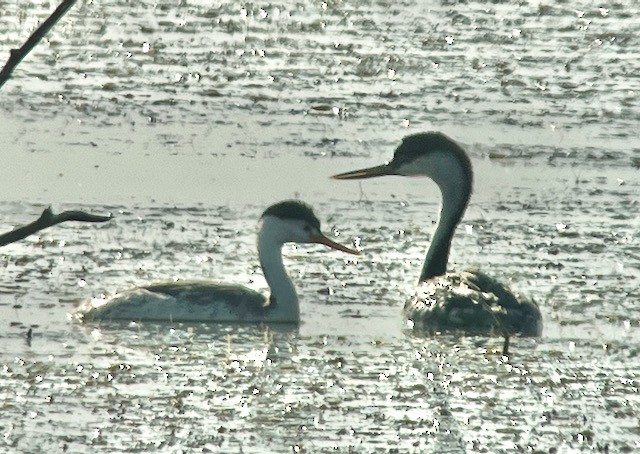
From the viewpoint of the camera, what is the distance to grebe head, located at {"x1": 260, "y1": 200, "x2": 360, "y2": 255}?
10.3 meters

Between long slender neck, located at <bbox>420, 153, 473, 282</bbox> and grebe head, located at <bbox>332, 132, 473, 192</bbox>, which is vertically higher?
grebe head, located at <bbox>332, 132, 473, 192</bbox>

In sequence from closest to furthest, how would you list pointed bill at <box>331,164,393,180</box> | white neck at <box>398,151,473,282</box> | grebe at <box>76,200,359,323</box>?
1. grebe at <box>76,200,359,323</box>
2. white neck at <box>398,151,473,282</box>
3. pointed bill at <box>331,164,393,180</box>

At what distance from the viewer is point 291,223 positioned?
10.3 meters

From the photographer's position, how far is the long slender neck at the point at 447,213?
10672 mm

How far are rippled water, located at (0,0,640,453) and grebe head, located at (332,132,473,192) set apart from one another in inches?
13.6

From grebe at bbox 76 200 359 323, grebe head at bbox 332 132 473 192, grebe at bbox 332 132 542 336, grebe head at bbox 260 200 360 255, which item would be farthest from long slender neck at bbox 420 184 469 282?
grebe at bbox 76 200 359 323

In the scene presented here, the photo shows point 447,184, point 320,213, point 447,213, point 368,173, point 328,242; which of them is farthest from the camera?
point 320,213

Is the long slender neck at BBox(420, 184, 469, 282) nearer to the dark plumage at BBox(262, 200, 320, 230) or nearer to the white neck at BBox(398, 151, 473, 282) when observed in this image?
the white neck at BBox(398, 151, 473, 282)

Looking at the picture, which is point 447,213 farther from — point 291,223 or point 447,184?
point 291,223

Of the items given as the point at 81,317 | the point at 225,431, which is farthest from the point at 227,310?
the point at 225,431

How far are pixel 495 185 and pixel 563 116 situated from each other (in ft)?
6.07

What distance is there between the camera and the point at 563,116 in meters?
14.1

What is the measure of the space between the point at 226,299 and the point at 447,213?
174 cm

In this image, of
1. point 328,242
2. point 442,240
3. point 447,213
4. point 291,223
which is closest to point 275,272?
point 291,223
